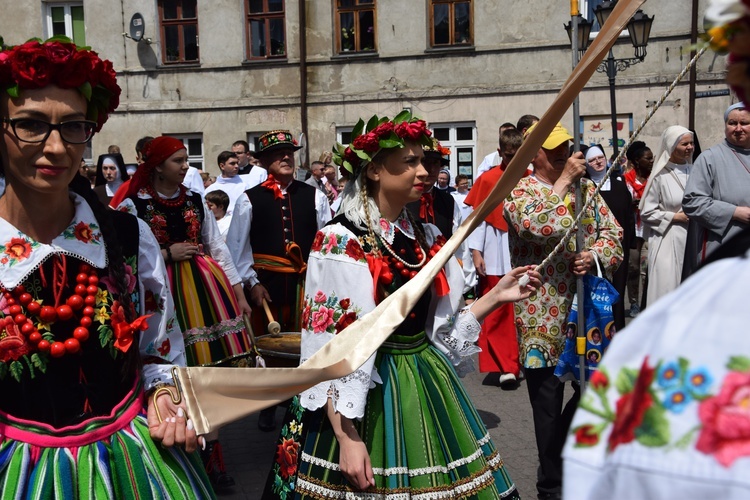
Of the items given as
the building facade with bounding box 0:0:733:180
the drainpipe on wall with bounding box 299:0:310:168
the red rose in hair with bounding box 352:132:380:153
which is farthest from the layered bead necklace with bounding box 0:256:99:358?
the drainpipe on wall with bounding box 299:0:310:168

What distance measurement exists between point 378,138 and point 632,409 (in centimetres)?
248

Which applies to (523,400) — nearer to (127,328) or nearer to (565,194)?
(565,194)

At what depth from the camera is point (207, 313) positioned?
5414 mm

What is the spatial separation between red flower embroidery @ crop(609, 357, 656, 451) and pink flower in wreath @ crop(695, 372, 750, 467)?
7 centimetres

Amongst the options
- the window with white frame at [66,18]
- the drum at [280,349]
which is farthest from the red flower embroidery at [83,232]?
the window with white frame at [66,18]

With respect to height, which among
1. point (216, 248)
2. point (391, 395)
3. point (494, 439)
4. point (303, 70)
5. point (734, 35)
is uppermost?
point (303, 70)

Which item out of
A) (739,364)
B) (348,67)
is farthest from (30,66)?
(348,67)

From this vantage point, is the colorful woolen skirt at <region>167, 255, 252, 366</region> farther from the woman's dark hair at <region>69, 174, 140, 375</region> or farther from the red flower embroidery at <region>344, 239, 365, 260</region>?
the woman's dark hair at <region>69, 174, 140, 375</region>

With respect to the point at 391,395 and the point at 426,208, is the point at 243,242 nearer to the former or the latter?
the point at 426,208

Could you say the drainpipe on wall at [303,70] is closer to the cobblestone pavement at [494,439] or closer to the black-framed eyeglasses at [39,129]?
the cobblestone pavement at [494,439]

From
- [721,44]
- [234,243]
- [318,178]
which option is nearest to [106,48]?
[318,178]

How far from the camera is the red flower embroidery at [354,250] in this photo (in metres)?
3.17

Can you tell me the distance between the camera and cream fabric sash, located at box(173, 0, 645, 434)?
2.49m

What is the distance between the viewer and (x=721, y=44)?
3.61 ft
